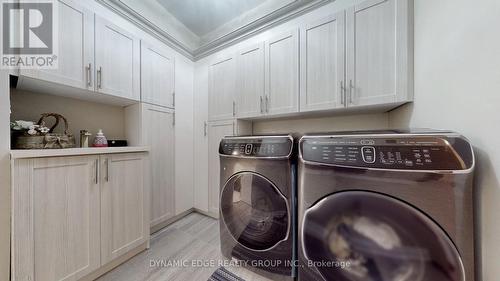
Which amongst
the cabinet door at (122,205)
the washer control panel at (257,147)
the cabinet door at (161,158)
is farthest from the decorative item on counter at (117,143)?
the washer control panel at (257,147)

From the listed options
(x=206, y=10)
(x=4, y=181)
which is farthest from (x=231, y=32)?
(x=4, y=181)

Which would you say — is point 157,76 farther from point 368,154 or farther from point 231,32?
point 368,154

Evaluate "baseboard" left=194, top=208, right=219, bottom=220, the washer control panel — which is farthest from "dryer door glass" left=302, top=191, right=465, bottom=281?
"baseboard" left=194, top=208, right=219, bottom=220

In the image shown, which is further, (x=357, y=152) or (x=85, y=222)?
(x=85, y=222)

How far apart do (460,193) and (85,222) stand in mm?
1974

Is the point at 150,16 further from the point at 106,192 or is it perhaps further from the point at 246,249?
the point at 246,249

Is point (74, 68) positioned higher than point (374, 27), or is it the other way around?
point (374, 27)

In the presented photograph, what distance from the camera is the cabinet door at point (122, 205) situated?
1.29 m

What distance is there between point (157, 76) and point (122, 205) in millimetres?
1374

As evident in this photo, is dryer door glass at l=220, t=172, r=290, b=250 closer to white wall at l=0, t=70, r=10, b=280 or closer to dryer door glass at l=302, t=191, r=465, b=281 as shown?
dryer door glass at l=302, t=191, r=465, b=281

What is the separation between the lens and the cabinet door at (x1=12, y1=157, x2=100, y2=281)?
3.03ft

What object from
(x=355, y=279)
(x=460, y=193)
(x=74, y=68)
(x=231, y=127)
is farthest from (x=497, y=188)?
(x=74, y=68)

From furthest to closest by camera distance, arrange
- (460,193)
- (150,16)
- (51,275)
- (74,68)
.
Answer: (150,16)
(74,68)
(51,275)
(460,193)

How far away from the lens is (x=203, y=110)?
2.33 metres
